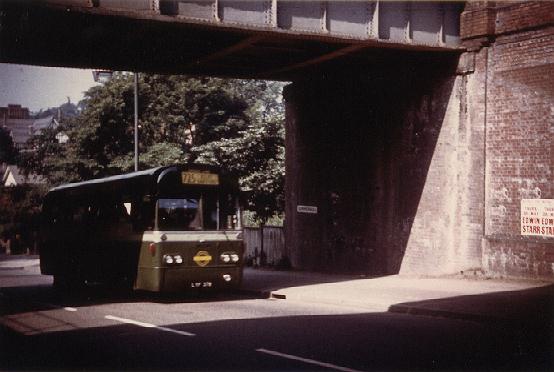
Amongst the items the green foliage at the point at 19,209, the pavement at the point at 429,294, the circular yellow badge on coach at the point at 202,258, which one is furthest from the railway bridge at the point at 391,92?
the green foliage at the point at 19,209

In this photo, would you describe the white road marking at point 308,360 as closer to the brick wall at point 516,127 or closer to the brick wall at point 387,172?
the brick wall at point 516,127

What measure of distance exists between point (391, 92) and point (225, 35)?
6.22 meters

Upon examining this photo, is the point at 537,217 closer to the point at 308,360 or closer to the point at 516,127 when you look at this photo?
the point at 516,127

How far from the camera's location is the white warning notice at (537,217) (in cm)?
1683

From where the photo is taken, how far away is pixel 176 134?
4181 cm

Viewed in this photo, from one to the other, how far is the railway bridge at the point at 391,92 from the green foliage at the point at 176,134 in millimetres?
12418

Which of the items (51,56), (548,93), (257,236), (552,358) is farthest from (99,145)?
(552,358)

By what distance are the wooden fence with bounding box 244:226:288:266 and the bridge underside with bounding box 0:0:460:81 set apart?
7.15 metres

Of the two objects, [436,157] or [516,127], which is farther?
[436,157]

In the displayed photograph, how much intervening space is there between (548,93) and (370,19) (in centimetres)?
488

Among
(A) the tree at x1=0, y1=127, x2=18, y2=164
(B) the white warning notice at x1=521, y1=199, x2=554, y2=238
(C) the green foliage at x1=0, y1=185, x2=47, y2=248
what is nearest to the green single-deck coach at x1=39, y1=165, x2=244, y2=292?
(B) the white warning notice at x1=521, y1=199, x2=554, y2=238

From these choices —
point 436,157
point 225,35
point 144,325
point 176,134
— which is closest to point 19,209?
point 176,134

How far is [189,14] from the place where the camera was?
15.8 metres

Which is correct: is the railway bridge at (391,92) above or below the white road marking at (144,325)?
above
